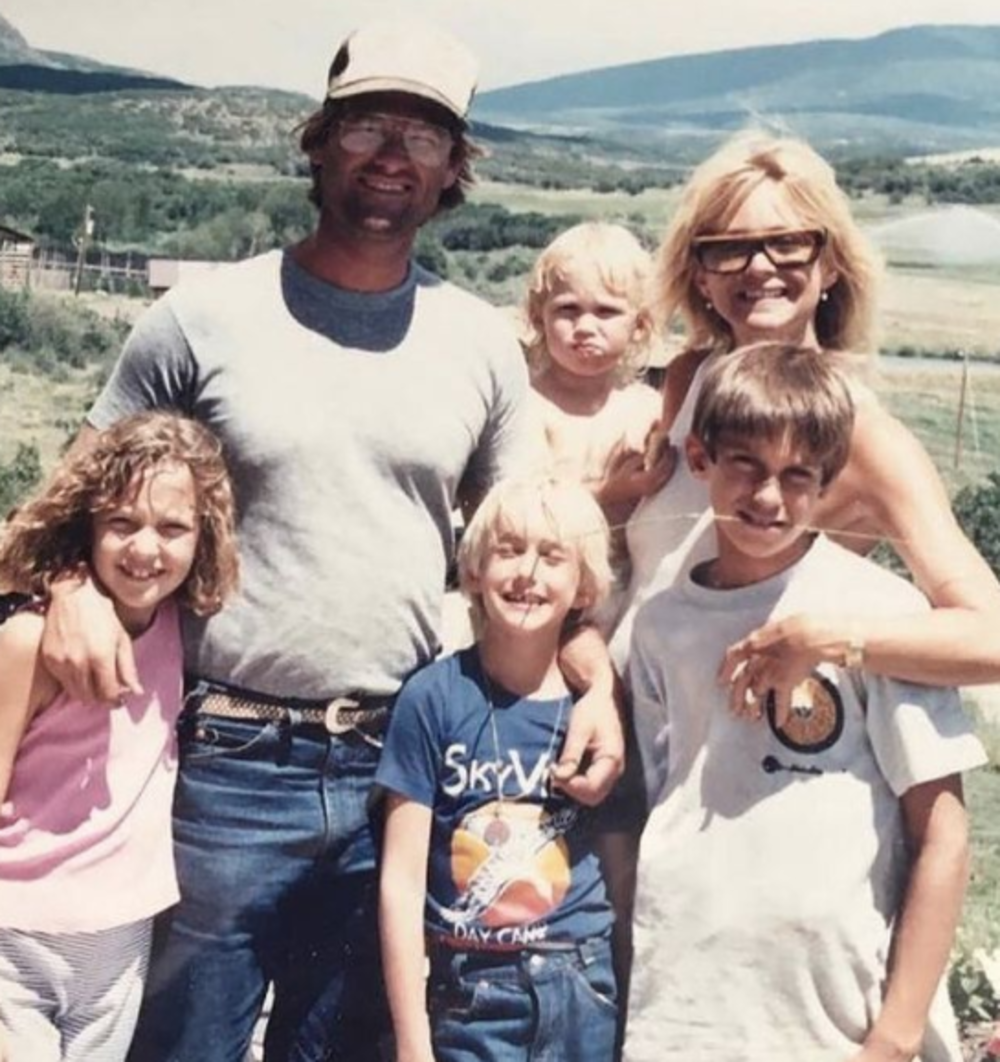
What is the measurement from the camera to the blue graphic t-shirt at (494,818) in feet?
5.82

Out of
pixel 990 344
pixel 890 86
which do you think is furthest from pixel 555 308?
pixel 990 344

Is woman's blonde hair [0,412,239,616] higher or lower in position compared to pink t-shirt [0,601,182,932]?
higher

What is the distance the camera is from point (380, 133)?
189cm

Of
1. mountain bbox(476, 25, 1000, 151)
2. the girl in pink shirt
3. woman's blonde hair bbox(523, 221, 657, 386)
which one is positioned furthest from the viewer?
mountain bbox(476, 25, 1000, 151)

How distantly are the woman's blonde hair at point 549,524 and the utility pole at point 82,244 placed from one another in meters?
12.2

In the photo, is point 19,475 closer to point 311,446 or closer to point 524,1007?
point 311,446

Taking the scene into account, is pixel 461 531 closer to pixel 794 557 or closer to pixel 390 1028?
pixel 794 557

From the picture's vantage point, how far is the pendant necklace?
5.86ft

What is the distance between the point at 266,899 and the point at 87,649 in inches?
15.2

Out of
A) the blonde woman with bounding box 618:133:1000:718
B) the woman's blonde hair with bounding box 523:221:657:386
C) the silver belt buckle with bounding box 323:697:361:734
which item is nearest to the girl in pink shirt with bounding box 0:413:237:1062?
the silver belt buckle with bounding box 323:697:361:734

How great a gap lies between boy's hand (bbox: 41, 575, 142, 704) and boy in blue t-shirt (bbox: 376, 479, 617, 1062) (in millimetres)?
303

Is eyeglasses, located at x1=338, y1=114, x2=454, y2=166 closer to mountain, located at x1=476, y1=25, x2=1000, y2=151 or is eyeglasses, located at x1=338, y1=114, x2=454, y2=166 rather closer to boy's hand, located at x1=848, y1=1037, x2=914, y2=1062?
boy's hand, located at x1=848, y1=1037, x2=914, y2=1062

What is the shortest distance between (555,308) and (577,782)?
96 cm

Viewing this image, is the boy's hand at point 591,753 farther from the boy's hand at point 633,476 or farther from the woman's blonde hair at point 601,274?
the woman's blonde hair at point 601,274
